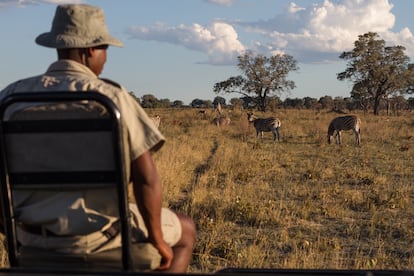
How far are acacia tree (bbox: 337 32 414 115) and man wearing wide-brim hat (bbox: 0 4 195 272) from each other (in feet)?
170

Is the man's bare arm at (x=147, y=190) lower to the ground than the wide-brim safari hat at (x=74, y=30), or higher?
lower

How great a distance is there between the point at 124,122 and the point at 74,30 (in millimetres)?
→ 543

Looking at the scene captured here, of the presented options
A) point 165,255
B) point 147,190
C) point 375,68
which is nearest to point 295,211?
point 165,255

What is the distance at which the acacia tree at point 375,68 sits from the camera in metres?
51.4

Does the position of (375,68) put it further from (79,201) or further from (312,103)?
(79,201)

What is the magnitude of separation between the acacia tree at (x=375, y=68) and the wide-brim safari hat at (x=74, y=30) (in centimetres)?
5172

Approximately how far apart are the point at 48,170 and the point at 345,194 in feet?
24.5

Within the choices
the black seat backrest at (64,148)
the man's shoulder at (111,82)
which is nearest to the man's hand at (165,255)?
the black seat backrest at (64,148)

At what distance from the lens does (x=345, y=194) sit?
8.91m

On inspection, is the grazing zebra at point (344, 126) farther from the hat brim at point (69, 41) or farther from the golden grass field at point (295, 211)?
the hat brim at point (69, 41)

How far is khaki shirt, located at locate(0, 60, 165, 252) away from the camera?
222cm

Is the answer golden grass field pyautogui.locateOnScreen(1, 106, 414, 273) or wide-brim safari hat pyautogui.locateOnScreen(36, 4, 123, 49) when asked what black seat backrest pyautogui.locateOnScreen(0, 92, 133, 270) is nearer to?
wide-brim safari hat pyautogui.locateOnScreen(36, 4, 123, 49)

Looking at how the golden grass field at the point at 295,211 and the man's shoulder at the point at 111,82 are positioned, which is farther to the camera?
the golden grass field at the point at 295,211

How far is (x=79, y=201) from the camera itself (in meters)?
2.21
